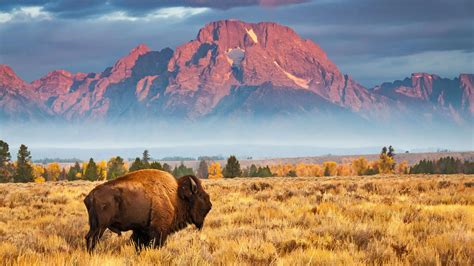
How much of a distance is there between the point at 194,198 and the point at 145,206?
1049mm

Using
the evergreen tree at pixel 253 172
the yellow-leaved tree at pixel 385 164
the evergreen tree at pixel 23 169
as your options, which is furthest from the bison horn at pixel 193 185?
the yellow-leaved tree at pixel 385 164

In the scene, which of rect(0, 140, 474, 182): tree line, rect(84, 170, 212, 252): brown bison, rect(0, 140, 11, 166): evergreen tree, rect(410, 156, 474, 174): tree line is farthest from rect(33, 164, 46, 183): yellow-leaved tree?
rect(84, 170, 212, 252): brown bison

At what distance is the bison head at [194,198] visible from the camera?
1006 cm

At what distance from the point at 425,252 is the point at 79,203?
50.6 ft

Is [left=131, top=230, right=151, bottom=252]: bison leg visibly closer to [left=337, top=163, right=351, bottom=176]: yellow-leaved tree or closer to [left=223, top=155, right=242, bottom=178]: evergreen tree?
[left=223, top=155, right=242, bottom=178]: evergreen tree

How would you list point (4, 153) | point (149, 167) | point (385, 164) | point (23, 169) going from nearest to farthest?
point (23, 169)
point (149, 167)
point (4, 153)
point (385, 164)

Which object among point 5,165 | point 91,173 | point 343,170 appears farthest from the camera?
point 343,170

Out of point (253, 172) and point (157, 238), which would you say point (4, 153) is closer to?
point (253, 172)

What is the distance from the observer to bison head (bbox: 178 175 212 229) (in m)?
10.1

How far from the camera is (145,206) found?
9.38 m

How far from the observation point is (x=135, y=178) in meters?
9.77

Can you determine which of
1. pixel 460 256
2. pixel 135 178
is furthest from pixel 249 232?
pixel 460 256

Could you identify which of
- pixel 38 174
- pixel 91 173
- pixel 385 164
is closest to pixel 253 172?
pixel 385 164

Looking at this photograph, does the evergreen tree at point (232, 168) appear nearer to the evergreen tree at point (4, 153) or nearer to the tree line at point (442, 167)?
the evergreen tree at point (4, 153)
